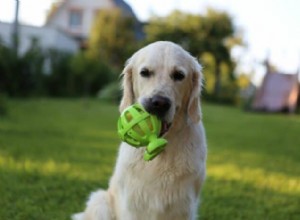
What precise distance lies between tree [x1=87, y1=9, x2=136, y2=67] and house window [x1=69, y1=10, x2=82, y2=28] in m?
7.28

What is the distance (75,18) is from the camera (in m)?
37.8

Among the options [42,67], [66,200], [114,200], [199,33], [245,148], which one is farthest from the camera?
[199,33]

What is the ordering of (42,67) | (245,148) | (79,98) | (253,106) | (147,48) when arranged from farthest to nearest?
(253,106) → (79,98) → (42,67) → (245,148) → (147,48)

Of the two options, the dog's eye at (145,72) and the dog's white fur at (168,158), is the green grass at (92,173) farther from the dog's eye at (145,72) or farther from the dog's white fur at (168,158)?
the dog's eye at (145,72)

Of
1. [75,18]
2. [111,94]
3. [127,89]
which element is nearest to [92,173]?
[127,89]

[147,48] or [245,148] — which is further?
[245,148]

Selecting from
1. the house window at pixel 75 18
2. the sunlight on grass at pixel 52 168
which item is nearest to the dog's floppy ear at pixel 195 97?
the sunlight on grass at pixel 52 168

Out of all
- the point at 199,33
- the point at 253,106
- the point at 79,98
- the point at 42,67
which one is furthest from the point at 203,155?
the point at 199,33

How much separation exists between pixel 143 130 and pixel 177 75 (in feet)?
1.64

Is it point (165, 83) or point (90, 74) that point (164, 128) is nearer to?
point (165, 83)

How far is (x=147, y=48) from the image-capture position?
3094 mm

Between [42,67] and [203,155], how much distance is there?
1753 centimetres

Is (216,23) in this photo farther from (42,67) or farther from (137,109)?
(137,109)

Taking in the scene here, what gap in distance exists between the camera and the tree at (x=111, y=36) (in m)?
29.9
